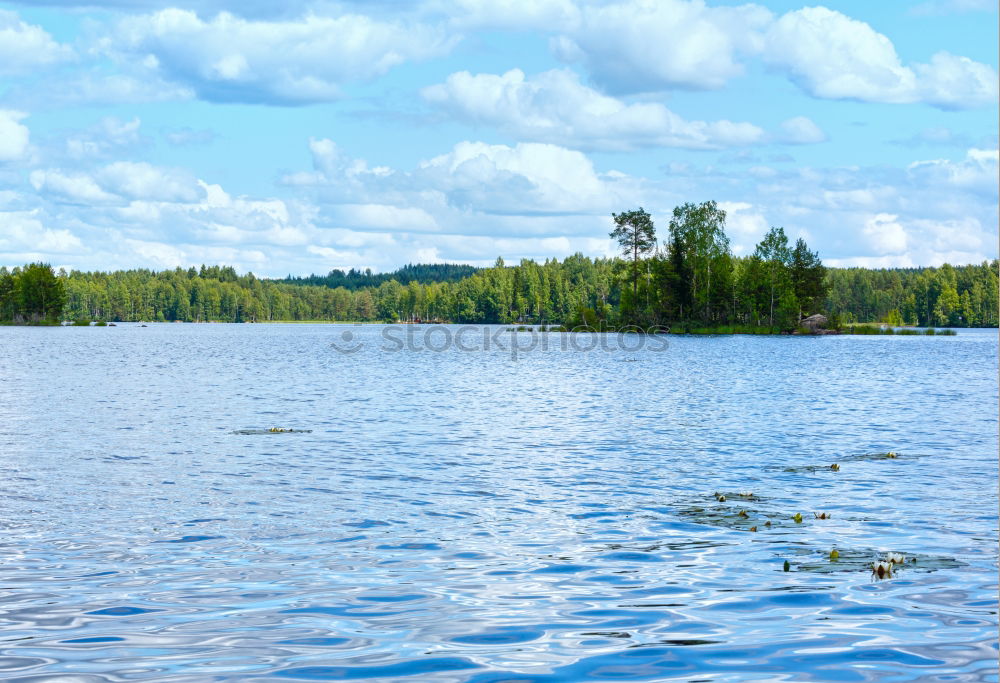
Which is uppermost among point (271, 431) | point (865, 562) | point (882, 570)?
point (271, 431)

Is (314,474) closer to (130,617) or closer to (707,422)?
(130,617)

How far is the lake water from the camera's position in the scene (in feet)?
34.4

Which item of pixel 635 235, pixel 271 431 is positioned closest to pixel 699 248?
pixel 635 235

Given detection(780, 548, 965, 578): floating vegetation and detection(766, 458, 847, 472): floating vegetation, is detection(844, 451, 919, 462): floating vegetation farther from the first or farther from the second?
detection(780, 548, 965, 578): floating vegetation

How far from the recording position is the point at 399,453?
2777 centimetres

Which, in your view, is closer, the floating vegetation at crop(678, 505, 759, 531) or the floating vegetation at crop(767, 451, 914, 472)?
the floating vegetation at crop(678, 505, 759, 531)

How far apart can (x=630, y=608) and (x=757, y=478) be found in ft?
39.7


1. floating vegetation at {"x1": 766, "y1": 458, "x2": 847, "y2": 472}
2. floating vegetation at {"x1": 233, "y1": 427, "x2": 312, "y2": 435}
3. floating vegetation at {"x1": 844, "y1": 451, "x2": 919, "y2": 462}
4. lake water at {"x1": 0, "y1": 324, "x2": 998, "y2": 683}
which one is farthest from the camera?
floating vegetation at {"x1": 233, "y1": 427, "x2": 312, "y2": 435}

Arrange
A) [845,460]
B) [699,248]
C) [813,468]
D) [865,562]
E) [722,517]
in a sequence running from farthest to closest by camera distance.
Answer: [699,248], [845,460], [813,468], [722,517], [865,562]

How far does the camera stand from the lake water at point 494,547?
10.5 m

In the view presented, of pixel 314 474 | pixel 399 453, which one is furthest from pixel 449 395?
pixel 314 474

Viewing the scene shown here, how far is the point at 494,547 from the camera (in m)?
15.9

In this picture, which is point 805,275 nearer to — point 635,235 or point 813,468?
point 635,235

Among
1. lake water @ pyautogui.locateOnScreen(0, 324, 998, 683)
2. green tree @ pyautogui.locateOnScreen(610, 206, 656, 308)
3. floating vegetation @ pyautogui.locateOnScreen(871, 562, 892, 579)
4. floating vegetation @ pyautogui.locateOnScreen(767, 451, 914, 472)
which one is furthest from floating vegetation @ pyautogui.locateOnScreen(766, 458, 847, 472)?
green tree @ pyautogui.locateOnScreen(610, 206, 656, 308)
